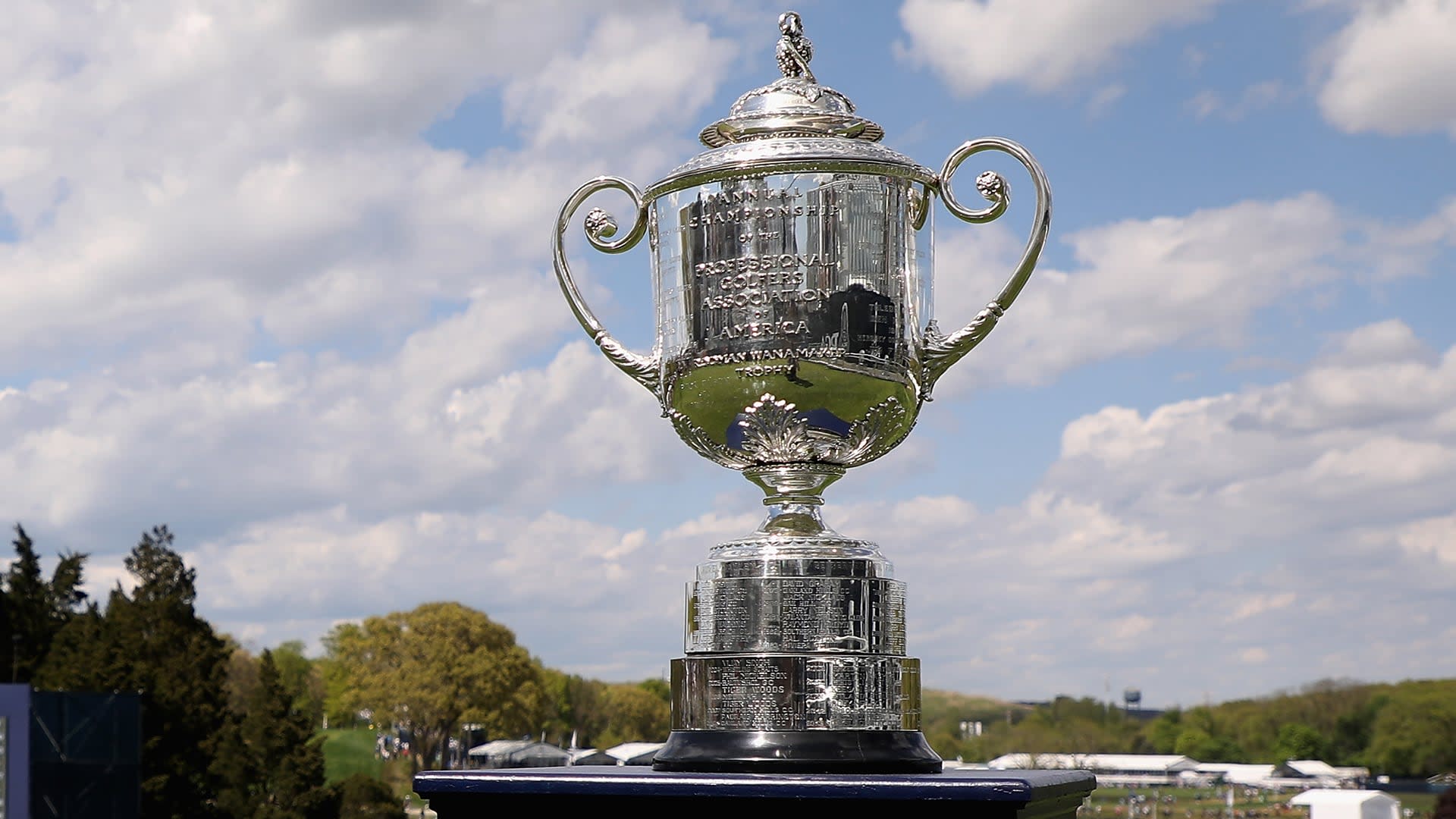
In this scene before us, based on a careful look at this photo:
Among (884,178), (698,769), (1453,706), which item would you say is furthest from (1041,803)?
(1453,706)

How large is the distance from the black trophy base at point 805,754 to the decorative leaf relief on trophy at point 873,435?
81 centimetres

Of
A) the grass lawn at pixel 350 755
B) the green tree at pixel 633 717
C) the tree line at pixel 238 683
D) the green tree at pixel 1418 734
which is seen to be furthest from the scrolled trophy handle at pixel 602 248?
the green tree at pixel 1418 734

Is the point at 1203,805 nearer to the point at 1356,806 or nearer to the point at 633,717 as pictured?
the point at 633,717

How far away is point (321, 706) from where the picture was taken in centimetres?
7425

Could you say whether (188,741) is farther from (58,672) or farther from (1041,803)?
(1041,803)

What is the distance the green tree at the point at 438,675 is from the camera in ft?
168

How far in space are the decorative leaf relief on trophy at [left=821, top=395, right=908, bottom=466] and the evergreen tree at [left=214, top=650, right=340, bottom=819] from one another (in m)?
24.6

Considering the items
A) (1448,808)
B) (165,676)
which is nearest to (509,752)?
(165,676)

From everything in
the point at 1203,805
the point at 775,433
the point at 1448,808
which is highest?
the point at 775,433

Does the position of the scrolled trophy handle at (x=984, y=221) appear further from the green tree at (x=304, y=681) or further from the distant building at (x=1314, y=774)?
the distant building at (x=1314, y=774)

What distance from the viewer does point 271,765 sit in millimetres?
28344

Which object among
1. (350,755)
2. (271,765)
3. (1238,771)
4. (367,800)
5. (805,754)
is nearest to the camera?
(805,754)

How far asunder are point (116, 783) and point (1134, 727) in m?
61.4

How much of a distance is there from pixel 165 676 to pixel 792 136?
2828 cm
